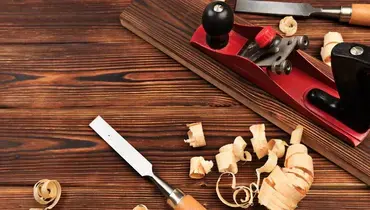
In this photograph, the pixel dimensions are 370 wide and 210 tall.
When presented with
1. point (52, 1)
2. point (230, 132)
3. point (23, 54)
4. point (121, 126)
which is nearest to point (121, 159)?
point (121, 126)

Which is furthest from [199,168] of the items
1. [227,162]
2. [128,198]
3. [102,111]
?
[102,111]

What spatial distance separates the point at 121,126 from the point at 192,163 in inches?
7.6

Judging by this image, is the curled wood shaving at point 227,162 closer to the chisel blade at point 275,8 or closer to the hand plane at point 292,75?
the hand plane at point 292,75

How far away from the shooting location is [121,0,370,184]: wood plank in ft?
3.19

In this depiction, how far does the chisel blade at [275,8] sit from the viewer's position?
1176 millimetres

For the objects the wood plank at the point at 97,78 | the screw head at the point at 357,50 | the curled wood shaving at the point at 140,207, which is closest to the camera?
the screw head at the point at 357,50

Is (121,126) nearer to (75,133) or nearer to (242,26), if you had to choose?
(75,133)

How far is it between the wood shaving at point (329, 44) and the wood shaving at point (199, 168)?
38cm

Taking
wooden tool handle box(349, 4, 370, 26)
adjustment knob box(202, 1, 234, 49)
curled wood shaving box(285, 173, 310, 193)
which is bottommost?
curled wood shaving box(285, 173, 310, 193)

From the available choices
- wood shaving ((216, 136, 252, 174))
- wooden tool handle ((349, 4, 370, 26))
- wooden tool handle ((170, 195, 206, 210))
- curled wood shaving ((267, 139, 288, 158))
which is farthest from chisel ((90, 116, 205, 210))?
wooden tool handle ((349, 4, 370, 26))

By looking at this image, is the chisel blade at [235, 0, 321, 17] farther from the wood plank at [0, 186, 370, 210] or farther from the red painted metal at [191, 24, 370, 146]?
the wood plank at [0, 186, 370, 210]

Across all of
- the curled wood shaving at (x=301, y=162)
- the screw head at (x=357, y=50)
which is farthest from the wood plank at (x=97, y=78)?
the screw head at (x=357, y=50)

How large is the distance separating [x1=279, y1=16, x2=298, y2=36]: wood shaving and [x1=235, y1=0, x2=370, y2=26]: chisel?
2 cm

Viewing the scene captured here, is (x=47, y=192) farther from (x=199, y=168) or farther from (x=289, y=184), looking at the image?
(x=289, y=184)
